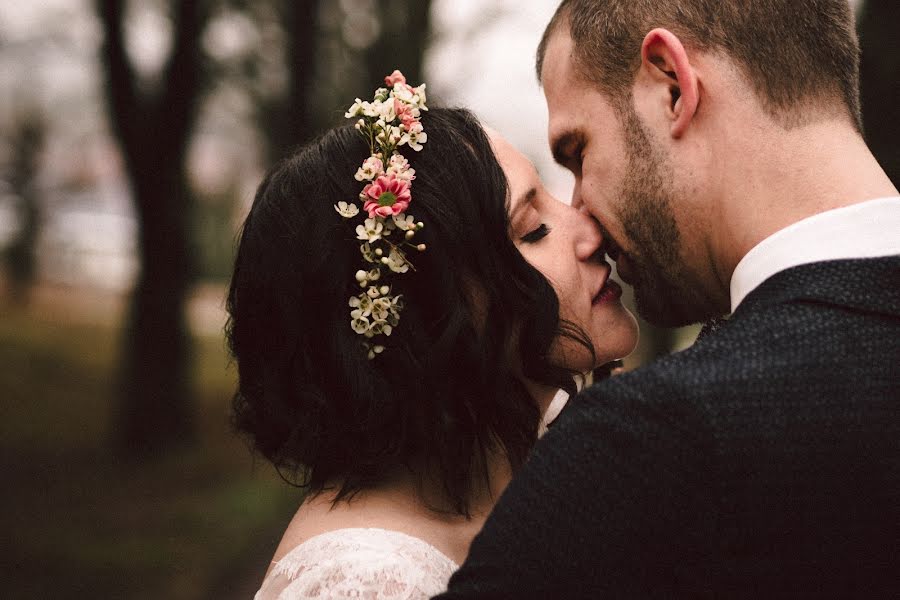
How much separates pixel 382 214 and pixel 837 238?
1.27 metres

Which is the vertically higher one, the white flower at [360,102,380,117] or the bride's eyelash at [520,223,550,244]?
the white flower at [360,102,380,117]

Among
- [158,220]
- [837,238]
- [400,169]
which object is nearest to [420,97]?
[400,169]

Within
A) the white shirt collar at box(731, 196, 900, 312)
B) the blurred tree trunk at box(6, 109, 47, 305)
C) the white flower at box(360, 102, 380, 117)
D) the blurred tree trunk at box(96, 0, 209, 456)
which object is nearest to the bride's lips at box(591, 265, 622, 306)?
the white shirt collar at box(731, 196, 900, 312)

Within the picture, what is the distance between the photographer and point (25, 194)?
1942 cm

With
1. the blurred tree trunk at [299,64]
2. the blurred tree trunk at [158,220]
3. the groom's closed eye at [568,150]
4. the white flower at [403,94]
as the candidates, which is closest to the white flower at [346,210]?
the white flower at [403,94]

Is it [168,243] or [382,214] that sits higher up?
[382,214]

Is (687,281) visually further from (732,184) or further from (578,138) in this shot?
(578,138)

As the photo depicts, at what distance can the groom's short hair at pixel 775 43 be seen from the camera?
2.19 m

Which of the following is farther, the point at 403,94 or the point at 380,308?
the point at 403,94

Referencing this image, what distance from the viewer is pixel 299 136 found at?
1029 centimetres

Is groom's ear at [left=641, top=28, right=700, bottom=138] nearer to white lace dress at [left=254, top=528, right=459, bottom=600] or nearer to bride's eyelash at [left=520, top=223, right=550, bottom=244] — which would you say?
bride's eyelash at [left=520, top=223, right=550, bottom=244]

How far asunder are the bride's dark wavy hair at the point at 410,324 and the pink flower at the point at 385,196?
10 cm

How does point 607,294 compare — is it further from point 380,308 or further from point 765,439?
point 765,439

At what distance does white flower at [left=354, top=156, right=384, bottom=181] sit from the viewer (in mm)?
2555
